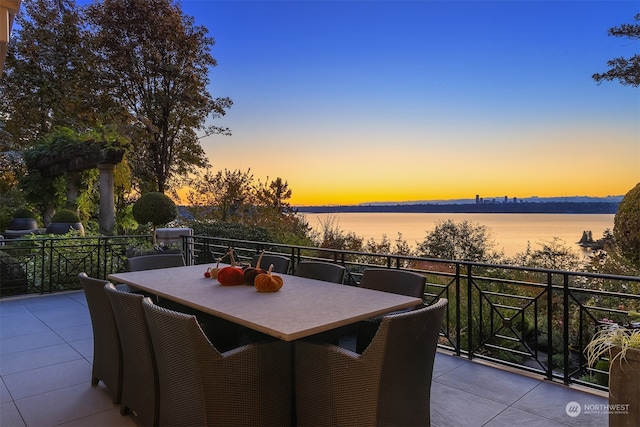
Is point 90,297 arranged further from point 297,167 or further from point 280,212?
point 297,167

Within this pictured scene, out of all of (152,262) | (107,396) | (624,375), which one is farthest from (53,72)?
(624,375)

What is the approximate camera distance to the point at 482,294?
3.30 meters

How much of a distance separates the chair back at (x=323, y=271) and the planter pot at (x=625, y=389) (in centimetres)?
173

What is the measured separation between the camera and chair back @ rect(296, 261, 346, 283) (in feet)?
9.88

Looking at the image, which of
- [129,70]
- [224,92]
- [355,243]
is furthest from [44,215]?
[355,243]

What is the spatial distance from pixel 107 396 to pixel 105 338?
0.42m

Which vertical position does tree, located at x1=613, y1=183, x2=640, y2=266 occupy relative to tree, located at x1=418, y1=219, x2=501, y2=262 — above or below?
above

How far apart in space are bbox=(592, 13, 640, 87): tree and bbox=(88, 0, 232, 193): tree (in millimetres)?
11028

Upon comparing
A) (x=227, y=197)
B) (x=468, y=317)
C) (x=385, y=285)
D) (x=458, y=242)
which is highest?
(x=227, y=197)

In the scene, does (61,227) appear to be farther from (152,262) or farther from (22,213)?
(152,262)

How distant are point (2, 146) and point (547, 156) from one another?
1549 cm

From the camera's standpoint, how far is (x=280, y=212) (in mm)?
11500

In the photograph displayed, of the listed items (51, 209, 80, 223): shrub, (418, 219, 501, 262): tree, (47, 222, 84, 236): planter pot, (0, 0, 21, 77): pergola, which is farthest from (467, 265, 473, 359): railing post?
(51, 209, 80, 223): shrub

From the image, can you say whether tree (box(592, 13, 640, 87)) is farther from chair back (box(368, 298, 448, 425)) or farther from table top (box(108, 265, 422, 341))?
chair back (box(368, 298, 448, 425))
